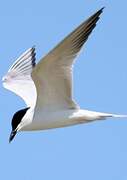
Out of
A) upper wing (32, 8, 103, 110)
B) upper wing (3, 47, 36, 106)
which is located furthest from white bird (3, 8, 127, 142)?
upper wing (3, 47, 36, 106)

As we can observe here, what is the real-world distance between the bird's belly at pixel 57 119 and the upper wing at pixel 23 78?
1119 millimetres

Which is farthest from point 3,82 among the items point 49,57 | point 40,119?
point 49,57

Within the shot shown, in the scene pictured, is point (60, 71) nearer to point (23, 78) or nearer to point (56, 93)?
point (56, 93)

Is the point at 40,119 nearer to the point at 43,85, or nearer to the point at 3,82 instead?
the point at 43,85

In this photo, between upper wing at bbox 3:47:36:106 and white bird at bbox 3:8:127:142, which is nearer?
white bird at bbox 3:8:127:142

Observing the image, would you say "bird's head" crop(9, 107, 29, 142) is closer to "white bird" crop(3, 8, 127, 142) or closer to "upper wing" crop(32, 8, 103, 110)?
"white bird" crop(3, 8, 127, 142)

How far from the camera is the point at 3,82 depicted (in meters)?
12.9

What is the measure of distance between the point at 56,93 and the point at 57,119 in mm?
386

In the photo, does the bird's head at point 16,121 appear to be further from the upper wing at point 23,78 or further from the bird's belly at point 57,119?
the upper wing at point 23,78

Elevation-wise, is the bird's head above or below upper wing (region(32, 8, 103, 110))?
below

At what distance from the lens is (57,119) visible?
1034cm

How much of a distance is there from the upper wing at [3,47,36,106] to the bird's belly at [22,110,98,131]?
1.12 meters

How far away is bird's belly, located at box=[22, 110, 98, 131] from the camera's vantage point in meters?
10.2

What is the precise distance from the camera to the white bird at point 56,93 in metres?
9.28
